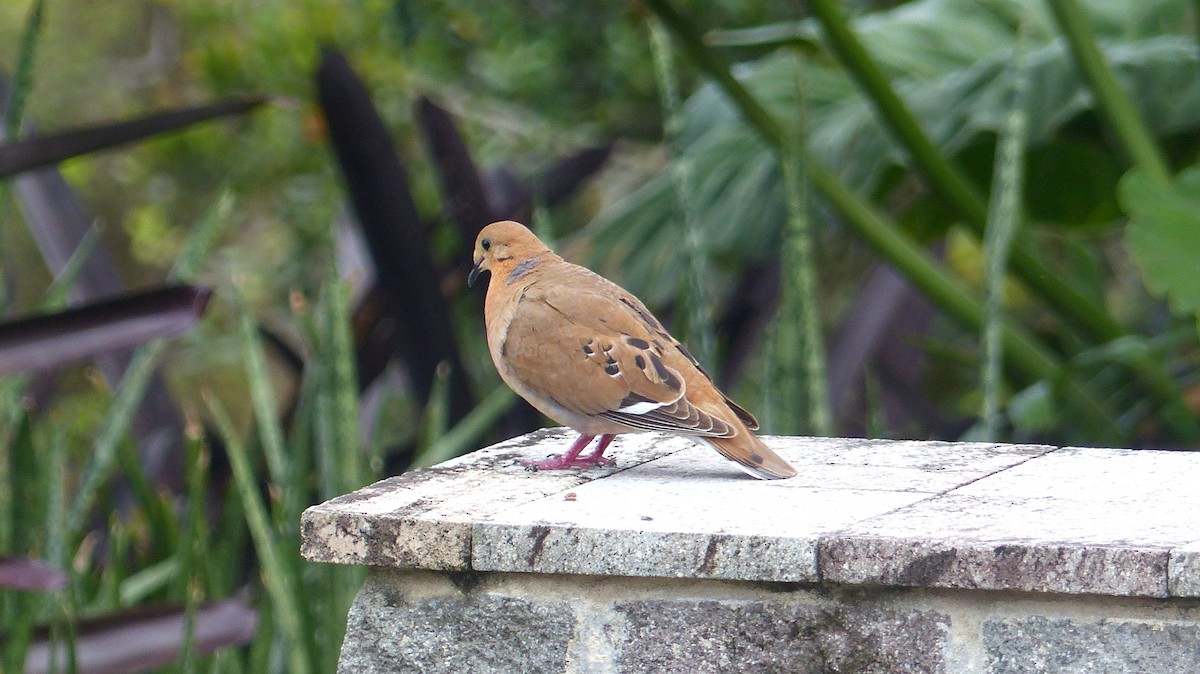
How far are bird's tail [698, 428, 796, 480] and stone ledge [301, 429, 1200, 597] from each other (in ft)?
0.06

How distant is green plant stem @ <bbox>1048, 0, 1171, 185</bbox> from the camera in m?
3.64

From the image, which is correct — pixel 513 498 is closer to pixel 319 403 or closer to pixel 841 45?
pixel 319 403

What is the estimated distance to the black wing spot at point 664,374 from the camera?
83.0 inches

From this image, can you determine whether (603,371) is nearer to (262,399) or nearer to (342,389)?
(342,389)

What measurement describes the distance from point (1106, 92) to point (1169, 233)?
72cm

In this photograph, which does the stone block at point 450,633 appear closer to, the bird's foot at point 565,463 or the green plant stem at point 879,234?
the bird's foot at point 565,463

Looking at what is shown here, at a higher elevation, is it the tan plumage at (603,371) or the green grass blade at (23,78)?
A: the green grass blade at (23,78)

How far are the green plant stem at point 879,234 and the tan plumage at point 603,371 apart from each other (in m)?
1.41

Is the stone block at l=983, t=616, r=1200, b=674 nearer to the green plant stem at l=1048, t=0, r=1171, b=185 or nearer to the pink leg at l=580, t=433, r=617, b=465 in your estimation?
the pink leg at l=580, t=433, r=617, b=465

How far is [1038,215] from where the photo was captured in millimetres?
5188

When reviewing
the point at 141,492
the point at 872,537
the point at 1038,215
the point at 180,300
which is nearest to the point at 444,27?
the point at 1038,215

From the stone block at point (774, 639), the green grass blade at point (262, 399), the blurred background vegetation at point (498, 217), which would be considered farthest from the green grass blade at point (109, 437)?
the stone block at point (774, 639)

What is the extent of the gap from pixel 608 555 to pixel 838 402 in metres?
2.41

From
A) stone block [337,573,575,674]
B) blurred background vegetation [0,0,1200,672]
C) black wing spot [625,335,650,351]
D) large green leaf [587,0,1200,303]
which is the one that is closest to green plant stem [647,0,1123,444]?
blurred background vegetation [0,0,1200,672]
